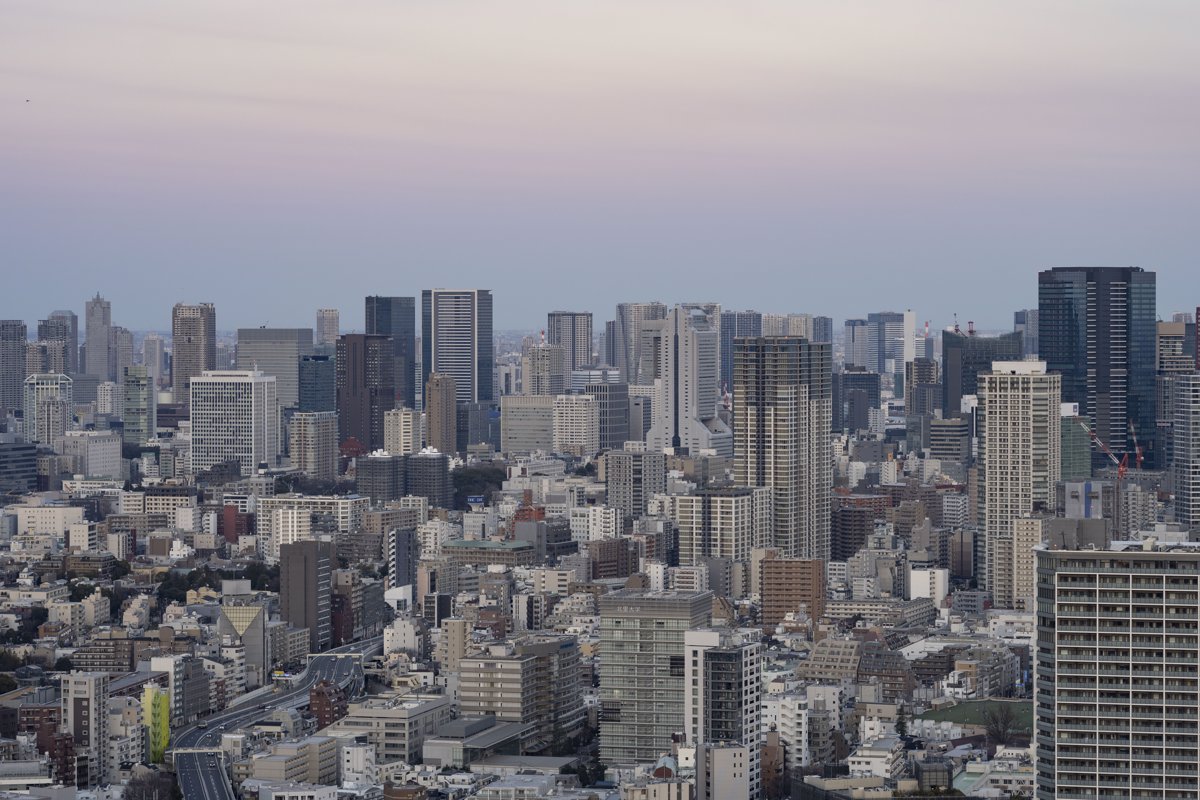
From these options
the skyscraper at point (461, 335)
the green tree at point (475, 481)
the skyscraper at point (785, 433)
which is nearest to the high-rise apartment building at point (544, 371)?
the skyscraper at point (461, 335)

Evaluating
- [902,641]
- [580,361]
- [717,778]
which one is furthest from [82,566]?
[580,361]

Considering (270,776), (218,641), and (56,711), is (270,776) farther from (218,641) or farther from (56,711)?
(218,641)

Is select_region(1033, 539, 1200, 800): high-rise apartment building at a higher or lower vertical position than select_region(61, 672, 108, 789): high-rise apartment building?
higher

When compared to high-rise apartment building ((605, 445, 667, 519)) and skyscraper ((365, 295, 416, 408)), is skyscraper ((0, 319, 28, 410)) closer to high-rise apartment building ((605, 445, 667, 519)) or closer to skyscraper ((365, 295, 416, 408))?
skyscraper ((365, 295, 416, 408))

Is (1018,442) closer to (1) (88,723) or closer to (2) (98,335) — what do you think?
(1) (88,723)

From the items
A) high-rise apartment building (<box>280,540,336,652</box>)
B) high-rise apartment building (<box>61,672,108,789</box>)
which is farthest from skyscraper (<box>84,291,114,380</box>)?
high-rise apartment building (<box>61,672,108,789</box>)

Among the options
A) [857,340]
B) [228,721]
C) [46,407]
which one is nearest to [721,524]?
[228,721]
